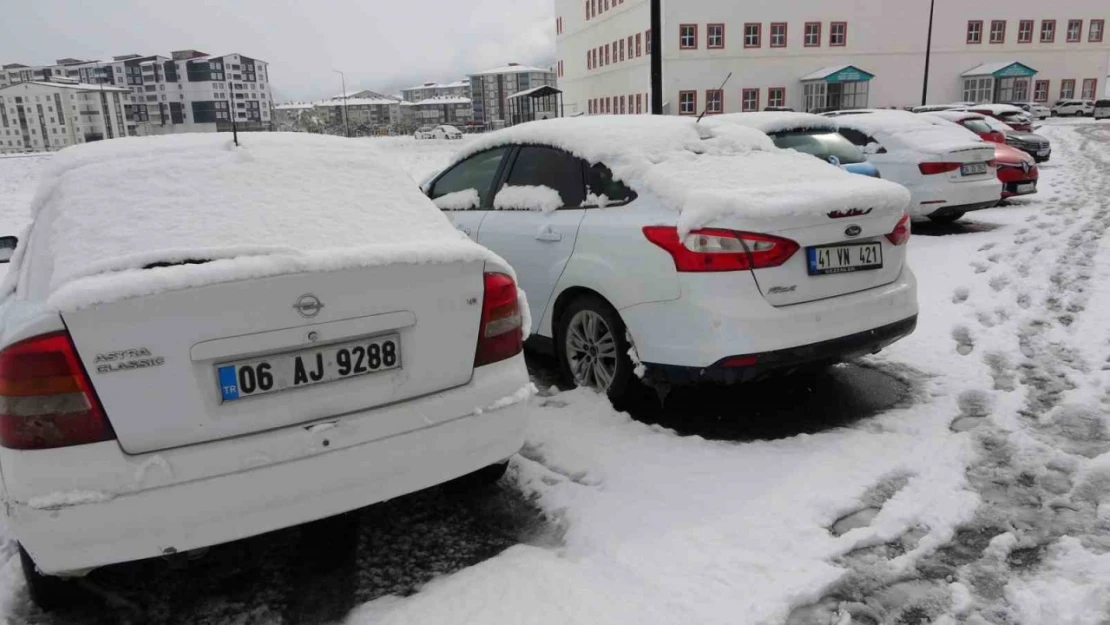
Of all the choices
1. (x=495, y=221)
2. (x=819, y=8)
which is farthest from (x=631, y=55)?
(x=495, y=221)

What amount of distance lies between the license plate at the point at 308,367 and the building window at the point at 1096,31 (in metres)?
67.9

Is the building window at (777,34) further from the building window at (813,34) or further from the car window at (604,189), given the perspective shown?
the car window at (604,189)

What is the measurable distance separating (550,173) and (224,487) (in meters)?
2.96

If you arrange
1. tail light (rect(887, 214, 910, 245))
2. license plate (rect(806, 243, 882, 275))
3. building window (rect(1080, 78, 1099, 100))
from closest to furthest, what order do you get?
license plate (rect(806, 243, 882, 275))
tail light (rect(887, 214, 910, 245))
building window (rect(1080, 78, 1099, 100))

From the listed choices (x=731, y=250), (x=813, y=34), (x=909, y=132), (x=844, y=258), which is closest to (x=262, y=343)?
(x=731, y=250)

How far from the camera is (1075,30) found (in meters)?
55.1

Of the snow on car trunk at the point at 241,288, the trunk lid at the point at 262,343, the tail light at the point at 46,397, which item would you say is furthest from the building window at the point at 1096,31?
the tail light at the point at 46,397

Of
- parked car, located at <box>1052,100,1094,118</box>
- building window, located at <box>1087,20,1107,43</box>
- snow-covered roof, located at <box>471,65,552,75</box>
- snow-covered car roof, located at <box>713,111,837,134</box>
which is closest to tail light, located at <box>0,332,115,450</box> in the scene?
snow-covered car roof, located at <box>713,111,837,134</box>

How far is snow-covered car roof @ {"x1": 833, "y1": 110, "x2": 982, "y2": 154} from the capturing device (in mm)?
9992

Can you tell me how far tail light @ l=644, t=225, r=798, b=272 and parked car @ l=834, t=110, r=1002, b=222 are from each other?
22.6ft

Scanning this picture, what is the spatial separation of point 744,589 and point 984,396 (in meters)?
2.52

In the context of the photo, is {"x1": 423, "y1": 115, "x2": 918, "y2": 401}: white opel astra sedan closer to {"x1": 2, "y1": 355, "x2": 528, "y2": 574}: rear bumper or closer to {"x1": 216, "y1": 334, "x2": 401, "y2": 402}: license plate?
{"x1": 2, "y1": 355, "x2": 528, "y2": 574}: rear bumper

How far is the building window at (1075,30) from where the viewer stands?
5500 centimetres

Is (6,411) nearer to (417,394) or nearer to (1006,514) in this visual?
(417,394)
